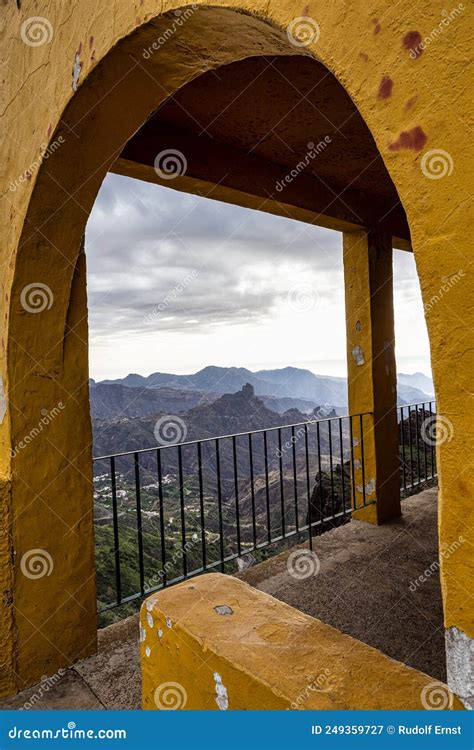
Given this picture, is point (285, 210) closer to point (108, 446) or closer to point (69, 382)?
point (69, 382)

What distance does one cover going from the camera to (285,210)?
4016 mm

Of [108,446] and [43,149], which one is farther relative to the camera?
[108,446]

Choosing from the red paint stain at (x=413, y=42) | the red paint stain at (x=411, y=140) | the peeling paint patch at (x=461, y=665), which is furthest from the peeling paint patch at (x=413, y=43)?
the peeling paint patch at (x=461, y=665)

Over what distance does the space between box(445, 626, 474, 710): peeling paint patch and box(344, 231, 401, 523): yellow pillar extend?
12.9 feet

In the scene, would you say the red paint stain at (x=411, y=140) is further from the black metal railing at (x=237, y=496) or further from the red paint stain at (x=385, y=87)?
the black metal railing at (x=237, y=496)

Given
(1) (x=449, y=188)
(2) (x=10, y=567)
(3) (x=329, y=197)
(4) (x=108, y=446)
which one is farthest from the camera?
(4) (x=108, y=446)

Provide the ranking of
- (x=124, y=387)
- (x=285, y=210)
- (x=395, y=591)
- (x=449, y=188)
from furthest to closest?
1. (x=124, y=387)
2. (x=285, y=210)
3. (x=395, y=591)
4. (x=449, y=188)

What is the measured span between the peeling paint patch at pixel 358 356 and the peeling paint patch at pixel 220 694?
3.82 m

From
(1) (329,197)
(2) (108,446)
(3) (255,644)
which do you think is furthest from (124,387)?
(3) (255,644)

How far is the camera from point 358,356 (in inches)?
188

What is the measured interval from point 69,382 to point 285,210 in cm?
240

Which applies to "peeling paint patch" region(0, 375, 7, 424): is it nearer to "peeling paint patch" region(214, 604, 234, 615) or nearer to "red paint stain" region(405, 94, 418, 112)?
"peeling paint patch" region(214, 604, 234, 615)

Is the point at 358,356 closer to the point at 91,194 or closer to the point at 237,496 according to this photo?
the point at 237,496

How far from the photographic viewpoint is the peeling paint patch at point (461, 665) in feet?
2.77
